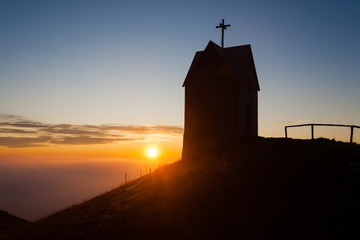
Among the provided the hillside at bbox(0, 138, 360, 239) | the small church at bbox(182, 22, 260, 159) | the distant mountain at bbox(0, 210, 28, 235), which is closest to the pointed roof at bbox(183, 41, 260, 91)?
the small church at bbox(182, 22, 260, 159)

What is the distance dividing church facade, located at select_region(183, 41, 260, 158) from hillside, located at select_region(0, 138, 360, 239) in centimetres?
591

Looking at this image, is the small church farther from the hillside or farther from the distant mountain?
the distant mountain

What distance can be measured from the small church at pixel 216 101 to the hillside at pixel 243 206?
585 centimetres

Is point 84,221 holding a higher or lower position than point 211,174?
lower

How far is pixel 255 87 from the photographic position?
27781 millimetres

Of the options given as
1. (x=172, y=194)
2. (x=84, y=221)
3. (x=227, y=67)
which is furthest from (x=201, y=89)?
(x=84, y=221)

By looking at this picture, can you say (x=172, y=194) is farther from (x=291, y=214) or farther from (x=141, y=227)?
(x=291, y=214)

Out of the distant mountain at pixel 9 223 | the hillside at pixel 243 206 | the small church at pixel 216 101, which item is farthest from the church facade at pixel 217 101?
the distant mountain at pixel 9 223

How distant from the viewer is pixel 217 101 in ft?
78.3

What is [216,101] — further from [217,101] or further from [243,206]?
[243,206]

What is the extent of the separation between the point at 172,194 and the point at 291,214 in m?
5.45

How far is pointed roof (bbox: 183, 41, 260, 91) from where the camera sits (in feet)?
79.6

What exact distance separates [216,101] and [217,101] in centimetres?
8

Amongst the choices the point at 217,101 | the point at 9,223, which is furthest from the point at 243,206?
the point at 9,223
